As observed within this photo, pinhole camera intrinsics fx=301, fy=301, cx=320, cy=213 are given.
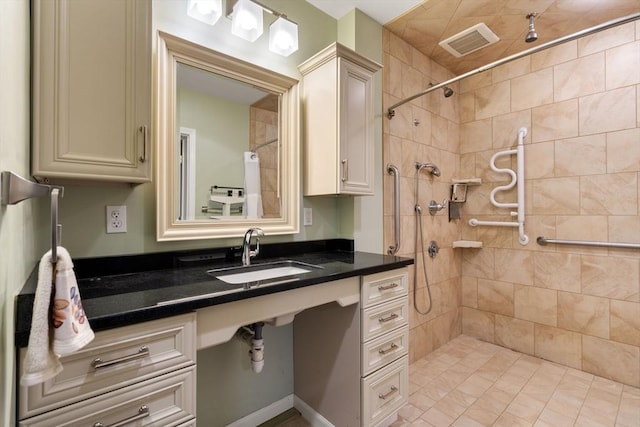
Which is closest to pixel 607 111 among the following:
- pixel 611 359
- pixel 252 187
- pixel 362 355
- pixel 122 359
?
pixel 611 359

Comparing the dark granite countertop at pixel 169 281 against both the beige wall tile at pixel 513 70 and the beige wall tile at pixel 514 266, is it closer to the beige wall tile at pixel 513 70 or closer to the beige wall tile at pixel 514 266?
the beige wall tile at pixel 514 266

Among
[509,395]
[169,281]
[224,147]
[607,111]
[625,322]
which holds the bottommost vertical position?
[509,395]

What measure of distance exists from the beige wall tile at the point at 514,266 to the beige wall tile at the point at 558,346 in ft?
1.32

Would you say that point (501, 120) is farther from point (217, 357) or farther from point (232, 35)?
point (217, 357)

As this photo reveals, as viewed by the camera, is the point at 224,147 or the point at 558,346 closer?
the point at 224,147

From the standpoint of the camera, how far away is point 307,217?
6.61 ft

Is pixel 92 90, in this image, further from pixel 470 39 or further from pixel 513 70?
pixel 513 70

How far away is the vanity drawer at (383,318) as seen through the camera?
1.52 metres

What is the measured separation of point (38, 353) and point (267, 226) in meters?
1.27

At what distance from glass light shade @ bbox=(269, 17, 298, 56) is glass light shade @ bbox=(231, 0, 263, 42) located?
0.40ft

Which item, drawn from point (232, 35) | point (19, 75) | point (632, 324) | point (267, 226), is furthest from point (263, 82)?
point (632, 324)

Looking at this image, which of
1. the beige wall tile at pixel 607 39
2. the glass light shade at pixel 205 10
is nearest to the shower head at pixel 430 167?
the beige wall tile at pixel 607 39

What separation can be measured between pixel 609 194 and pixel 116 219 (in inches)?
122

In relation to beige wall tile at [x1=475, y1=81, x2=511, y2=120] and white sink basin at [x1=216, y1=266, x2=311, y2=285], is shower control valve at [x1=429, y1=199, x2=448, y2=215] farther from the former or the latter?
white sink basin at [x1=216, y1=266, x2=311, y2=285]
